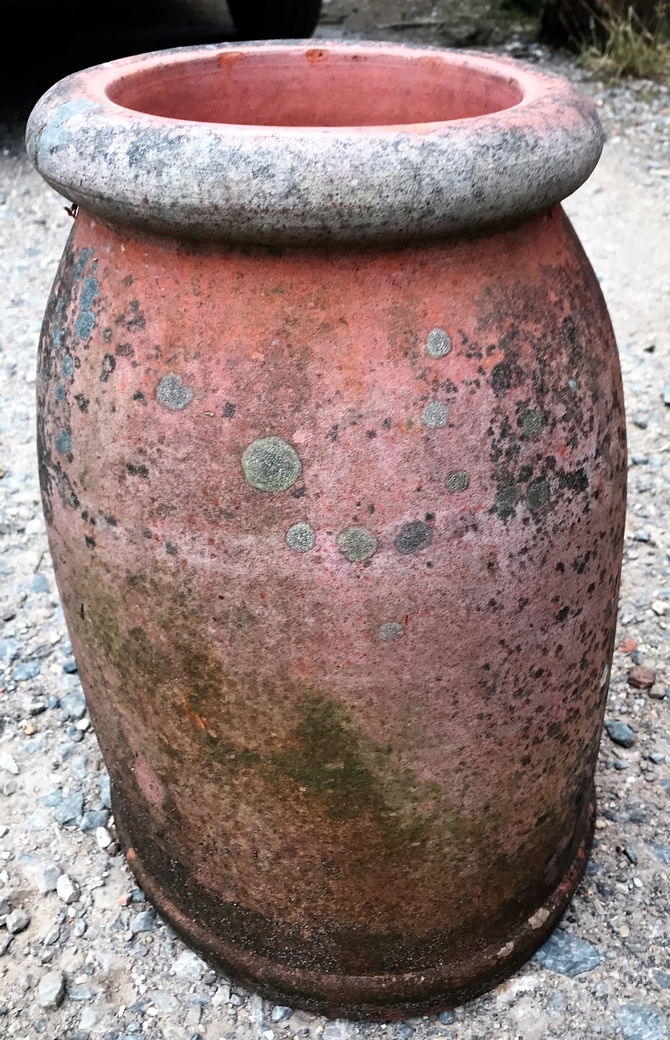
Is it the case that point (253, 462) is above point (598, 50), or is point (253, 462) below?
above

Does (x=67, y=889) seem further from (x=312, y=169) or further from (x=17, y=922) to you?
(x=312, y=169)

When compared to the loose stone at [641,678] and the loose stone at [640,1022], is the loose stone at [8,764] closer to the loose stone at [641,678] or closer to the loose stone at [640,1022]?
the loose stone at [640,1022]

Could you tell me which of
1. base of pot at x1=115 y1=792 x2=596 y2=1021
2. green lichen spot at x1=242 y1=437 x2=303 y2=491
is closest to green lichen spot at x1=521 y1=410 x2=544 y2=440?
green lichen spot at x1=242 y1=437 x2=303 y2=491

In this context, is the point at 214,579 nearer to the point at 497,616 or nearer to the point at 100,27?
the point at 497,616

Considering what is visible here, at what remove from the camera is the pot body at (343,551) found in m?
1.00

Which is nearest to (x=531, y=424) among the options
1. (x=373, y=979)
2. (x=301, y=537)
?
(x=301, y=537)

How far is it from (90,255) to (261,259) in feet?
0.88

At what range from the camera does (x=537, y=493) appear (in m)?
1.07

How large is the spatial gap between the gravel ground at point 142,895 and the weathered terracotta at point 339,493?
205 mm

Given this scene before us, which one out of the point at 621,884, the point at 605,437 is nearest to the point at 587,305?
the point at 605,437

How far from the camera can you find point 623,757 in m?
1.86

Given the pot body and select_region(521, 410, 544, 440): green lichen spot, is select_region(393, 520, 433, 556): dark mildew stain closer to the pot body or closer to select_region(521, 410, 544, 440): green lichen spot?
the pot body

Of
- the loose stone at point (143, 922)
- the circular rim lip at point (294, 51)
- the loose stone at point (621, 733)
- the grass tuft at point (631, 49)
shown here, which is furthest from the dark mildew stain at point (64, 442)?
the grass tuft at point (631, 49)

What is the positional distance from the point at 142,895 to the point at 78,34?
601 centimetres
